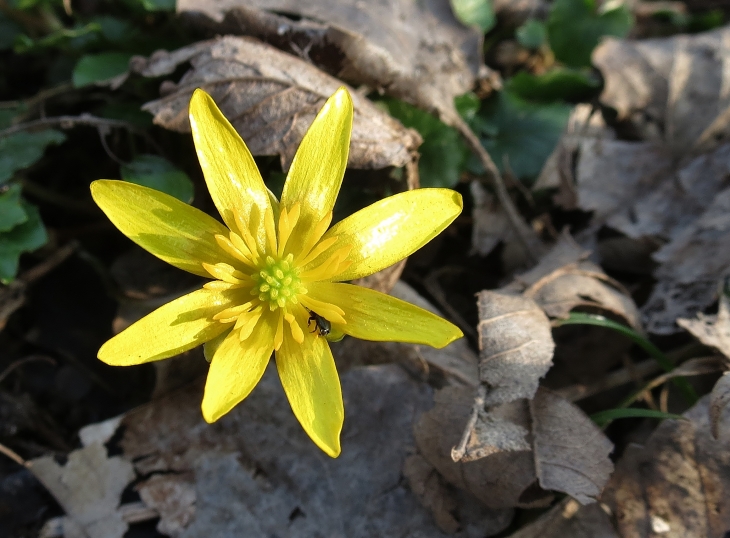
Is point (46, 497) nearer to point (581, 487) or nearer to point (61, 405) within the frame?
point (61, 405)

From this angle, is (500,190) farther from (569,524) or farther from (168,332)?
(168,332)

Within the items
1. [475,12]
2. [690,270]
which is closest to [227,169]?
[690,270]

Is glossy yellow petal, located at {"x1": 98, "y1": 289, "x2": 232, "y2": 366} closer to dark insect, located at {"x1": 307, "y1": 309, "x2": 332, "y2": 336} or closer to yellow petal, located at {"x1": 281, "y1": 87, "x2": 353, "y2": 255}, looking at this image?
dark insect, located at {"x1": 307, "y1": 309, "x2": 332, "y2": 336}

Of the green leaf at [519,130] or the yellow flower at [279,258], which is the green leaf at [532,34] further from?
the yellow flower at [279,258]

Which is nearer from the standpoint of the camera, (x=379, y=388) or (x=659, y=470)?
(x=659, y=470)

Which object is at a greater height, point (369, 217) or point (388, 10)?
point (388, 10)

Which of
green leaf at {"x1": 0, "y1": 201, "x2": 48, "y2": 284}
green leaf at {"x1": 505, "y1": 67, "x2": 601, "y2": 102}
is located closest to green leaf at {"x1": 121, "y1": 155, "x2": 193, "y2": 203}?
green leaf at {"x1": 0, "y1": 201, "x2": 48, "y2": 284}

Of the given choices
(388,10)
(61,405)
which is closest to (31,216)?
(61,405)

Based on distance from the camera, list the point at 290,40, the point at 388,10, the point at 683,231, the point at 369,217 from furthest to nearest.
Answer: the point at 388,10, the point at 683,231, the point at 290,40, the point at 369,217
